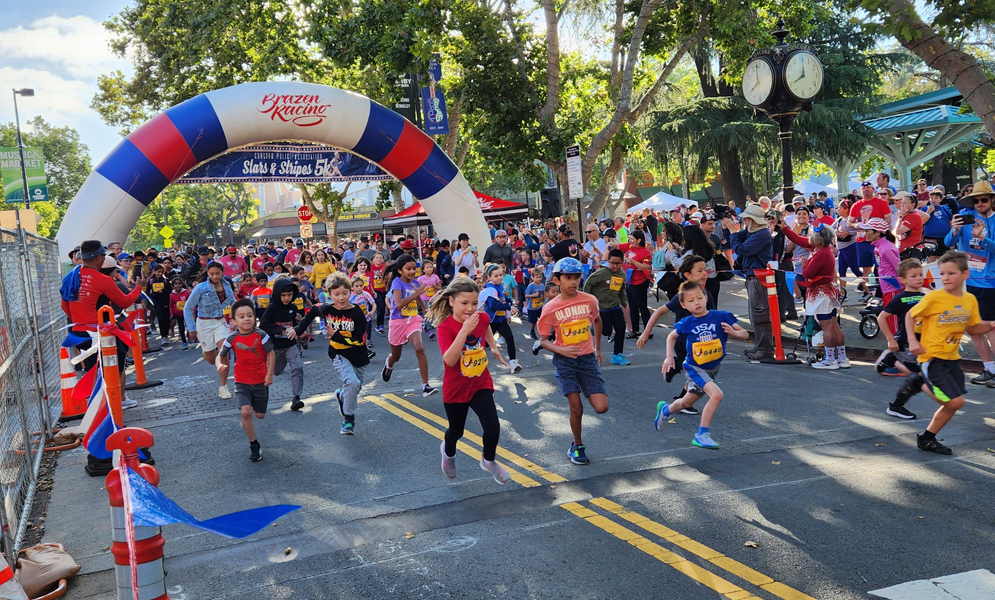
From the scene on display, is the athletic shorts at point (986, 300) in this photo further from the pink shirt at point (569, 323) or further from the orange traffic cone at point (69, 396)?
the orange traffic cone at point (69, 396)

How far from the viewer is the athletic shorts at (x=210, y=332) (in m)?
11.1

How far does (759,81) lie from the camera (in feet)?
39.5

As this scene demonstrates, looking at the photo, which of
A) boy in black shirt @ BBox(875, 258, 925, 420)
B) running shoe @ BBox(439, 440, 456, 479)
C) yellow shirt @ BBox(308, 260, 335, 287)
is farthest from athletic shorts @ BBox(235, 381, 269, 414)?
yellow shirt @ BBox(308, 260, 335, 287)

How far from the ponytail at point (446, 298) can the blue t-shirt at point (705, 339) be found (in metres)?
2.00

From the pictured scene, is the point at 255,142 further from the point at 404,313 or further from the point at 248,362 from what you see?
the point at 248,362

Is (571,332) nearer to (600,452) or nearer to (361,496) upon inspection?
(600,452)

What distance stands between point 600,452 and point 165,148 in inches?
471

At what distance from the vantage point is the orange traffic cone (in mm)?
9648

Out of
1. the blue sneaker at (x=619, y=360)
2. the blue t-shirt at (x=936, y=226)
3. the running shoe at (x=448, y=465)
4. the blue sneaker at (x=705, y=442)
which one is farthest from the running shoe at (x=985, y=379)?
the running shoe at (x=448, y=465)

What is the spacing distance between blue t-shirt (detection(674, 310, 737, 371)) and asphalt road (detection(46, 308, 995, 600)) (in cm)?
79

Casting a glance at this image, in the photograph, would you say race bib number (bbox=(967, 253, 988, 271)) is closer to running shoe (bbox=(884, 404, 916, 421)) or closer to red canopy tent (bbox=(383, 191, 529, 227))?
running shoe (bbox=(884, 404, 916, 421))

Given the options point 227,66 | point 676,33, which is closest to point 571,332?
point 676,33

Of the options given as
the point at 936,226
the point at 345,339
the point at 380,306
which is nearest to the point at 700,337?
the point at 345,339

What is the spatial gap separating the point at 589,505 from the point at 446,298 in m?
1.93
